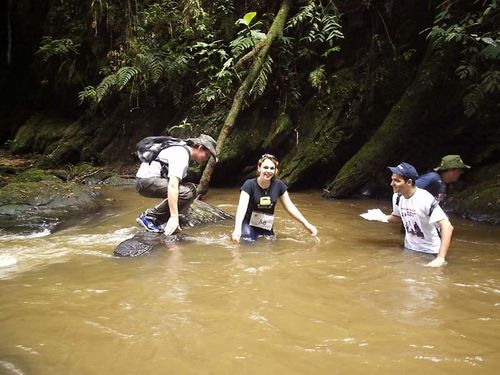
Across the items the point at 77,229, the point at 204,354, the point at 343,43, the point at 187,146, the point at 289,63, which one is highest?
the point at 343,43

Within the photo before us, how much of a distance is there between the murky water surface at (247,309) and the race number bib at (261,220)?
0.29m

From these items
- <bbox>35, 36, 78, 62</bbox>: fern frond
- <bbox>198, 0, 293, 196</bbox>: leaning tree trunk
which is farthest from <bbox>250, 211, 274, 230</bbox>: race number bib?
<bbox>35, 36, 78, 62</bbox>: fern frond

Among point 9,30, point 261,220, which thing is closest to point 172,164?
point 261,220

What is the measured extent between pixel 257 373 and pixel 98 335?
1.04 m

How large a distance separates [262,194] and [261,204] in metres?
0.13

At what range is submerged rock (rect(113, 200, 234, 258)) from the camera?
462 cm

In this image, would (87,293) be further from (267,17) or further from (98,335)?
(267,17)

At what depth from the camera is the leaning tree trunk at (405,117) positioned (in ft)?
26.3

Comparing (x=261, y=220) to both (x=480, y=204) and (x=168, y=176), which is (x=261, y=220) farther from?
(x=480, y=204)

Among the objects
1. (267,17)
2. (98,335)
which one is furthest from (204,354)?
(267,17)

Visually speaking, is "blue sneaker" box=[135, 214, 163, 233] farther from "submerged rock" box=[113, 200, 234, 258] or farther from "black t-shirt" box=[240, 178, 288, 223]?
"black t-shirt" box=[240, 178, 288, 223]

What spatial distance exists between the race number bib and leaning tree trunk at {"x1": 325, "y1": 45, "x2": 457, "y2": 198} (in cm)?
335

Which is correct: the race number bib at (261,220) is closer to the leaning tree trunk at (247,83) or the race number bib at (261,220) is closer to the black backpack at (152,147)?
the black backpack at (152,147)

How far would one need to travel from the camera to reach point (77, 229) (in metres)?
6.05
